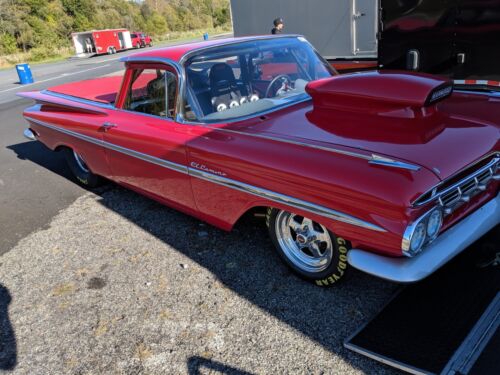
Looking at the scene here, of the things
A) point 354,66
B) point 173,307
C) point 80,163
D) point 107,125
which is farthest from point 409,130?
point 354,66

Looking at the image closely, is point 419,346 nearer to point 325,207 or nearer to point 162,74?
point 325,207

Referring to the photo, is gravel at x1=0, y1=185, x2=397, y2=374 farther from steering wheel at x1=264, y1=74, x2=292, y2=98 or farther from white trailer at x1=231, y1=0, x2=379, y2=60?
white trailer at x1=231, y1=0, x2=379, y2=60

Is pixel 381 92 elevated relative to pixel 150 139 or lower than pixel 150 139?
elevated

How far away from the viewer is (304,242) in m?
2.83

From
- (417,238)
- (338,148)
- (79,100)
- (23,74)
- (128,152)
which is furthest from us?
(23,74)

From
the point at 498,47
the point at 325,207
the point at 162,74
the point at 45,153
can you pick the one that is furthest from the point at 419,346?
the point at 45,153

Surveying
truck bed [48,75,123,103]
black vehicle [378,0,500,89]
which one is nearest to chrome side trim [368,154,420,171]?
truck bed [48,75,123,103]

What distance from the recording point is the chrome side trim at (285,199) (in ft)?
7.42

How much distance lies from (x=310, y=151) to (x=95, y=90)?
353 cm

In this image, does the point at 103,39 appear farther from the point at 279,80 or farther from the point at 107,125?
the point at 279,80

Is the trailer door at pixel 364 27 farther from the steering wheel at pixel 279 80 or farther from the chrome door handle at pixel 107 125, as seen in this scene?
the chrome door handle at pixel 107 125

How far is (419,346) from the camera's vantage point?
2.28 meters

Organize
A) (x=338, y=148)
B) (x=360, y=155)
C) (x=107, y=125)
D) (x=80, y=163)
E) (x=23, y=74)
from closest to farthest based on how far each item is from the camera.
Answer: (x=360, y=155)
(x=338, y=148)
(x=107, y=125)
(x=80, y=163)
(x=23, y=74)

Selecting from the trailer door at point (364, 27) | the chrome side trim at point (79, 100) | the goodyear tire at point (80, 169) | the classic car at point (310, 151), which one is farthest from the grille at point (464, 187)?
the trailer door at point (364, 27)
